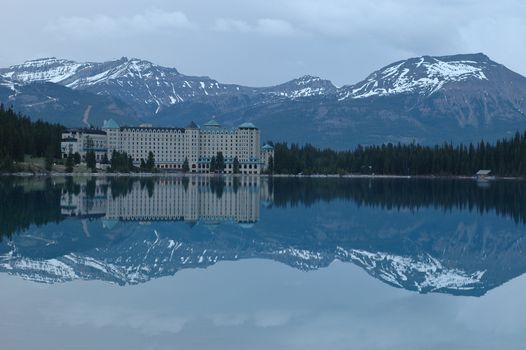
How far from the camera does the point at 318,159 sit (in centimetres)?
17575

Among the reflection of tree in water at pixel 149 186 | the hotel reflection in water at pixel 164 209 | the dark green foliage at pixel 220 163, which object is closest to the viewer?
the hotel reflection in water at pixel 164 209

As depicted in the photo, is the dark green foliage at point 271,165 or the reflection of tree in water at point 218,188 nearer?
the reflection of tree in water at point 218,188

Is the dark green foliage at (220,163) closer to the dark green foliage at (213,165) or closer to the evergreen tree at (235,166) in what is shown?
the dark green foliage at (213,165)

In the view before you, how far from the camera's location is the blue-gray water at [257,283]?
50.3 feet

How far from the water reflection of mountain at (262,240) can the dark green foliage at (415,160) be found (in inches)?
3782

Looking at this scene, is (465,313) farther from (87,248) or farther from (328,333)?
(87,248)

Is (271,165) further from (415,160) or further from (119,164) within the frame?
(119,164)

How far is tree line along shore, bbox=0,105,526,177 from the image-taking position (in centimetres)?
11800

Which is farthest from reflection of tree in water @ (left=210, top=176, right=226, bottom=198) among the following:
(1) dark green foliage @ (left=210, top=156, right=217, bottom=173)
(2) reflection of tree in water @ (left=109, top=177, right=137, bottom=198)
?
(1) dark green foliage @ (left=210, top=156, right=217, bottom=173)

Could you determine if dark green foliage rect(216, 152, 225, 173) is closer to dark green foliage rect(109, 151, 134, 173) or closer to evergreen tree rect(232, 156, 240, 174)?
evergreen tree rect(232, 156, 240, 174)

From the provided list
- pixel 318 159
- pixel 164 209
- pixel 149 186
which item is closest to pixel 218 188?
pixel 149 186

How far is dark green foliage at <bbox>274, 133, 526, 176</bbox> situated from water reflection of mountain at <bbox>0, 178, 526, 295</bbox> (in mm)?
96061

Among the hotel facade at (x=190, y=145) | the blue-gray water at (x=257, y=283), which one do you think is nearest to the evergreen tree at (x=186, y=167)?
the hotel facade at (x=190, y=145)

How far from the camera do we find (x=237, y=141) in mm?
193000
